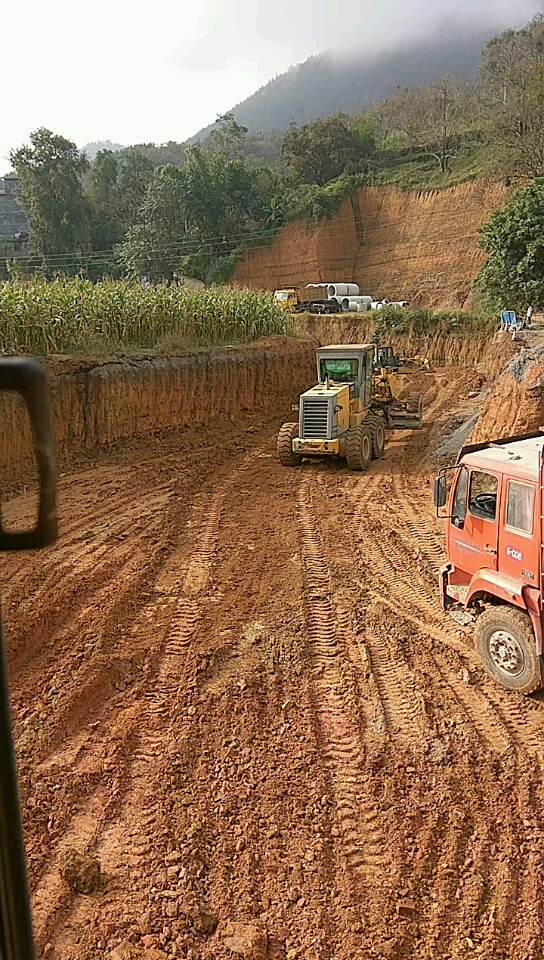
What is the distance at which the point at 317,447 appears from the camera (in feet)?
41.0

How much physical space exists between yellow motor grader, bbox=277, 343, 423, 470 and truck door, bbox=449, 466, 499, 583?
6.13 m

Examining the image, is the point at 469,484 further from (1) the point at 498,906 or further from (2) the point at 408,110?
(2) the point at 408,110

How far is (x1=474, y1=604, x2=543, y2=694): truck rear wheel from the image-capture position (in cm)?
559

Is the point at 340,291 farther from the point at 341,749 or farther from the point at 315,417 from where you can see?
the point at 341,749

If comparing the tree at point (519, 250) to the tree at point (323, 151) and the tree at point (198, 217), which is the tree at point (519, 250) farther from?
the tree at point (323, 151)

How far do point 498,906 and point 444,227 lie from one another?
3937cm

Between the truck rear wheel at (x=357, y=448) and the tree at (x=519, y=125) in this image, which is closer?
the truck rear wheel at (x=357, y=448)

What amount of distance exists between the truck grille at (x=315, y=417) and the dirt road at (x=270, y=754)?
3508mm

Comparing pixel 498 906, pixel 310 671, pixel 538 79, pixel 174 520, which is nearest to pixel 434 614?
pixel 310 671

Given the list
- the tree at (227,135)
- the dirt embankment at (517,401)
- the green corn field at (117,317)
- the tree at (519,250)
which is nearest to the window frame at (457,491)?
the dirt embankment at (517,401)

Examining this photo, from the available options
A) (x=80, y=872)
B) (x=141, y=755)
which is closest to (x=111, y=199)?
(x=141, y=755)

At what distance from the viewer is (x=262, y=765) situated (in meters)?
5.04

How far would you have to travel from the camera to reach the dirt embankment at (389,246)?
37469 mm

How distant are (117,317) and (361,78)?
20333 centimetres
